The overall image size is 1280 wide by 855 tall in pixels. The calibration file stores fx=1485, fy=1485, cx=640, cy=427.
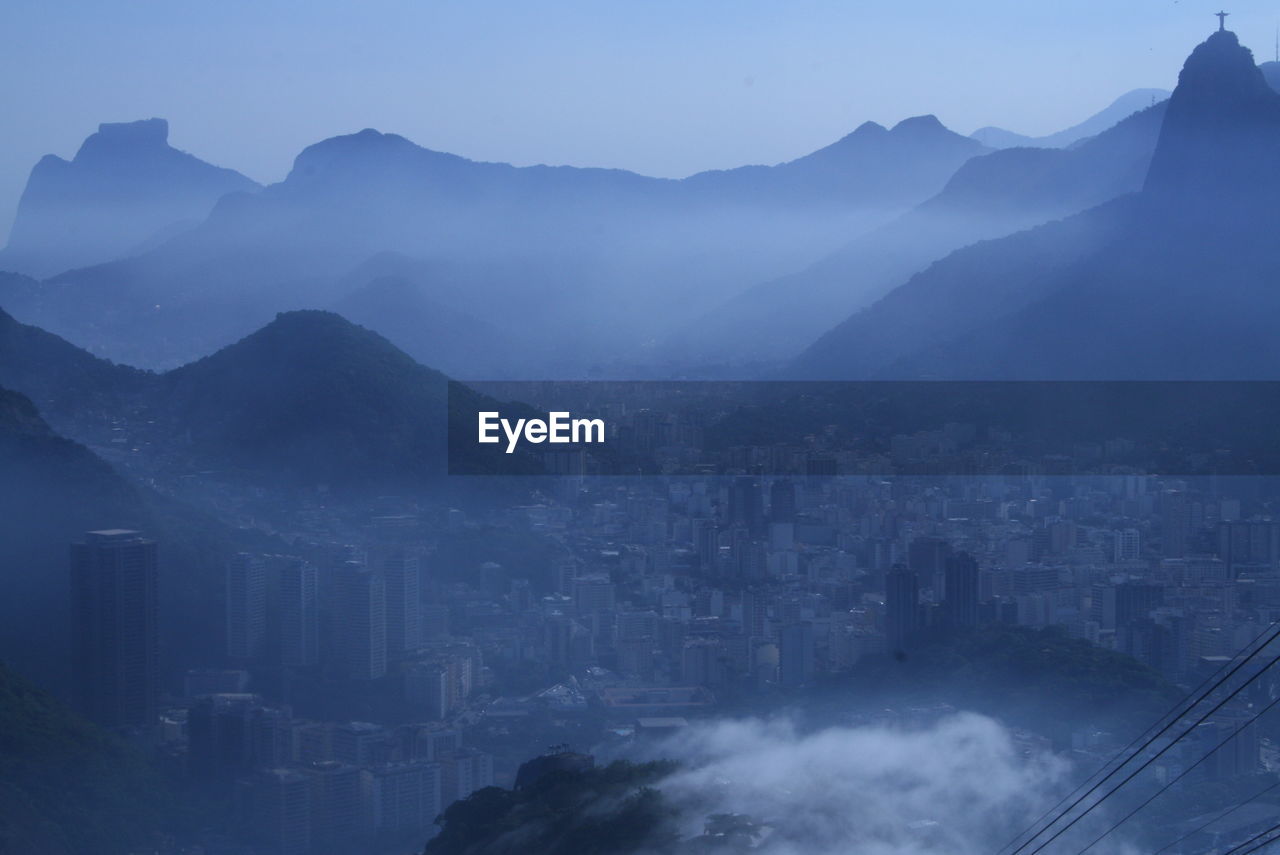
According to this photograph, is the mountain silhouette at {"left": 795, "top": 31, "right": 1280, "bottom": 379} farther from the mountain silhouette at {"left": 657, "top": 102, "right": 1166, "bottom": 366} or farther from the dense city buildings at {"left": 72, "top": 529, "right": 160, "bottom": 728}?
the dense city buildings at {"left": 72, "top": 529, "right": 160, "bottom": 728}

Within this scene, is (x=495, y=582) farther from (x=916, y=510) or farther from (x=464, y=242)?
(x=464, y=242)

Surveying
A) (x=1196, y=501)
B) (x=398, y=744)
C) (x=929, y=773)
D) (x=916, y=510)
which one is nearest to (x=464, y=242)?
(x=916, y=510)

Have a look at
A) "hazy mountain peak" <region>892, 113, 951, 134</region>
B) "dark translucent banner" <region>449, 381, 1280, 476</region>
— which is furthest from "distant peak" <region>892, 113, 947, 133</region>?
"dark translucent banner" <region>449, 381, 1280, 476</region>

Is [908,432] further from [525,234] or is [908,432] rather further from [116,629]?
[525,234]

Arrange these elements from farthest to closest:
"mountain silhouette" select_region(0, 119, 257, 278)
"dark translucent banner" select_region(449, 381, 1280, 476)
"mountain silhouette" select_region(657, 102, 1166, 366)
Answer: "mountain silhouette" select_region(657, 102, 1166, 366) < "mountain silhouette" select_region(0, 119, 257, 278) < "dark translucent banner" select_region(449, 381, 1280, 476)

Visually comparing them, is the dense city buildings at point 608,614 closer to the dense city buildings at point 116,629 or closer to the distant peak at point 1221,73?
the dense city buildings at point 116,629
